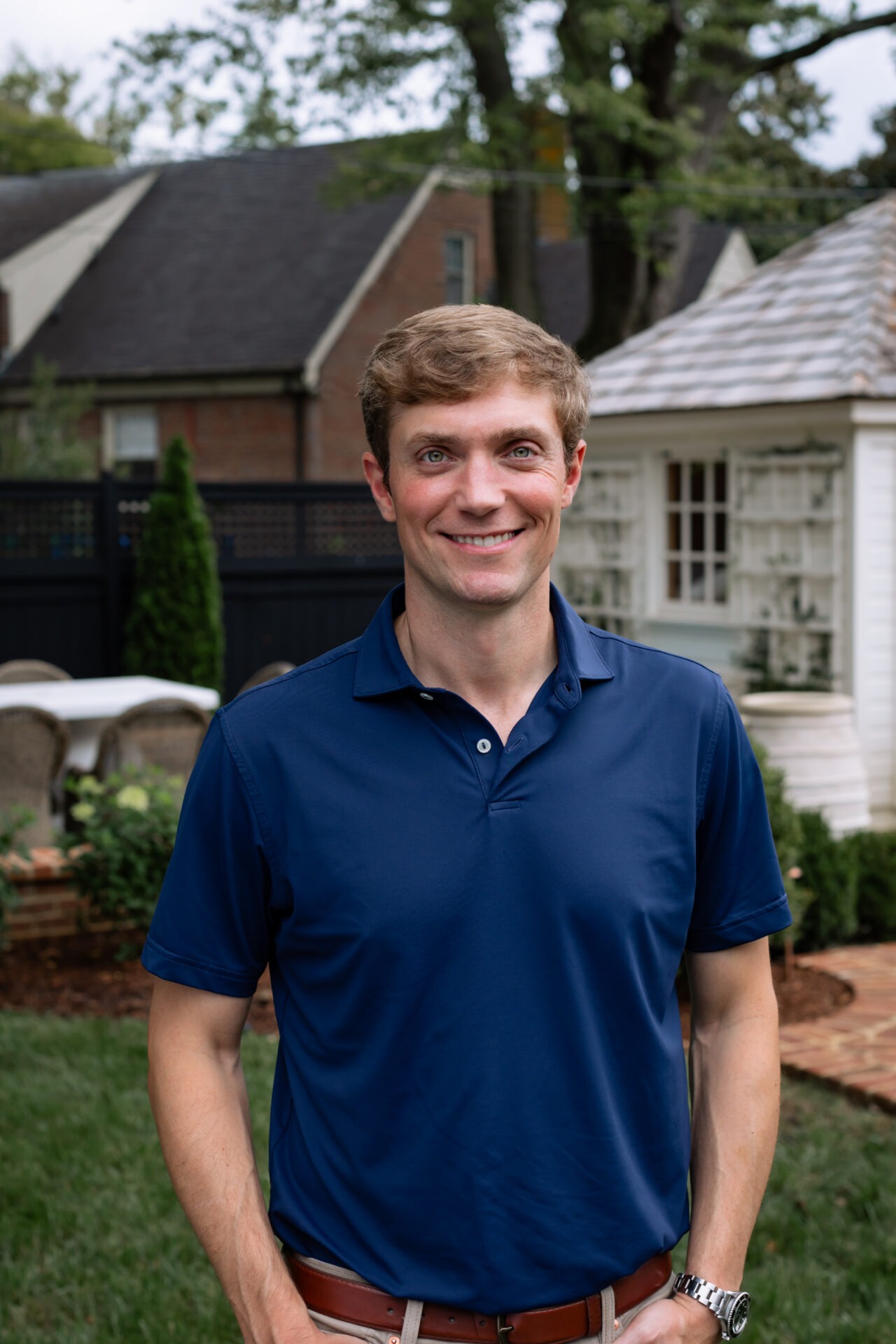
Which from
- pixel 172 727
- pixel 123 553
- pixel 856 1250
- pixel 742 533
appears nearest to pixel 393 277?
pixel 123 553

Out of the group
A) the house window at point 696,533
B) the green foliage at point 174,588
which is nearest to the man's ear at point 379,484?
the house window at point 696,533

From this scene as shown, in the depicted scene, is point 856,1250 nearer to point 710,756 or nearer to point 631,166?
point 710,756

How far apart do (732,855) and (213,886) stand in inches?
29.1

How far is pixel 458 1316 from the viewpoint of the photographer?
5.99 feet

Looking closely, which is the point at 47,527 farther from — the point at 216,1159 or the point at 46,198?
the point at 46,198

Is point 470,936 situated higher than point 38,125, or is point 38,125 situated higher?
point 38,125

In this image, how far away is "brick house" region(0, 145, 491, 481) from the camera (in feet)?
76.4

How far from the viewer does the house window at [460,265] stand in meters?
25.6

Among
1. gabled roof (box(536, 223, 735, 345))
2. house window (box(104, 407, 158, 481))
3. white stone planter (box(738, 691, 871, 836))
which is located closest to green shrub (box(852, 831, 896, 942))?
white stone planter (box(738, 691, 871, 836))

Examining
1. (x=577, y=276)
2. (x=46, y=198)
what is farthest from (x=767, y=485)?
(x=46, y=198)

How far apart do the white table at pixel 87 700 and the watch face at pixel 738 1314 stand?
23.0ft

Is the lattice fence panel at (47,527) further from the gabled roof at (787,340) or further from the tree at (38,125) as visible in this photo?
the tree at (38,125)

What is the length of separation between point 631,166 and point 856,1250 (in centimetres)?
1455

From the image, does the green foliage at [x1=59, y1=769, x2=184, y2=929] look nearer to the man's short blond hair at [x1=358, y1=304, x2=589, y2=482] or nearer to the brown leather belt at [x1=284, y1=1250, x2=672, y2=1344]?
the brown leather belt at [x1=284, y1=1250, x2=672, y2=1344]
